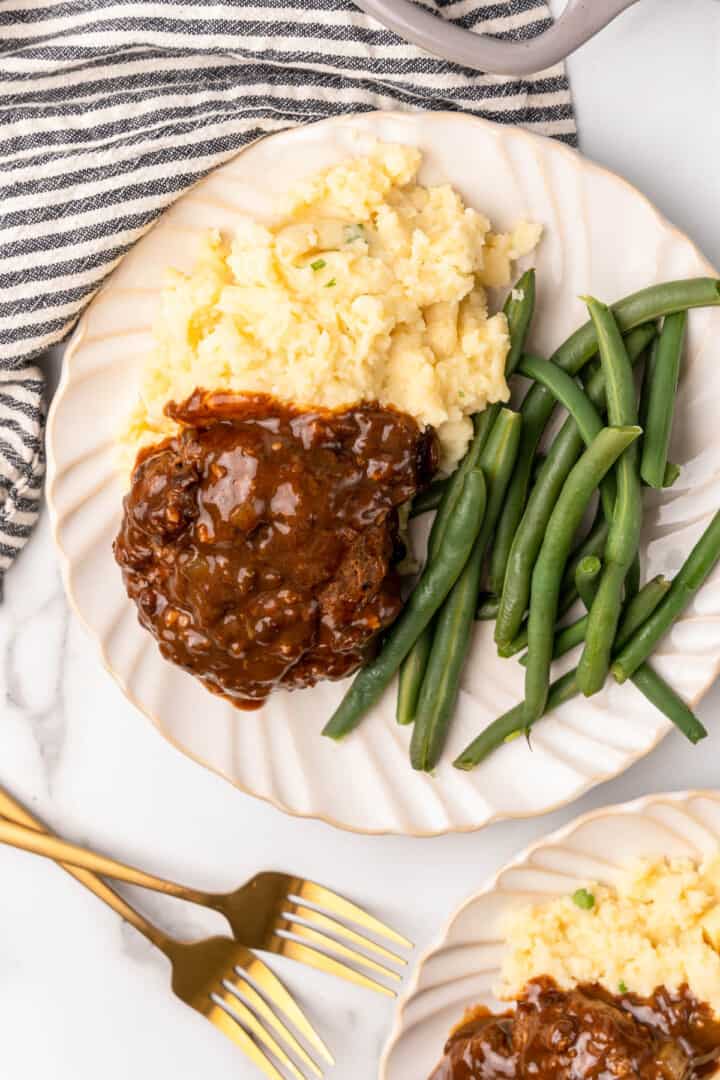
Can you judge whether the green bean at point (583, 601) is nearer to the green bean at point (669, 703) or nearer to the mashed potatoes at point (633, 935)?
the green bean at point (669, 703)

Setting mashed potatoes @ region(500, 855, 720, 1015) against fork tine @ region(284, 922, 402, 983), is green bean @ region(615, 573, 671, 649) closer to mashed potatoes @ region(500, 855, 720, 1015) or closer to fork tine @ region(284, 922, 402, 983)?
mashed potatoes @ region(500, 855, 720, 1015)

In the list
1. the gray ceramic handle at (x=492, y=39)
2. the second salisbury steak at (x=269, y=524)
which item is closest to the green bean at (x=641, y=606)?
the second salisbury steak at (x=269, y=524)

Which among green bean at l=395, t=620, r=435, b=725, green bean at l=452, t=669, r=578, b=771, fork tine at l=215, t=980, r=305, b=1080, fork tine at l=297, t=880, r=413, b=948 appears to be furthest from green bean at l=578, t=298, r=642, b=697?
fork tine at l=215, t=980, r=305, b=1080

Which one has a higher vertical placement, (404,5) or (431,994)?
(404,5)

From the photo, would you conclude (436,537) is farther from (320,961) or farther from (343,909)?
(320,961)

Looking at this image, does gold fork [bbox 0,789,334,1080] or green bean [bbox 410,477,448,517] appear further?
gold fork [bbox 0,789,334,1080]

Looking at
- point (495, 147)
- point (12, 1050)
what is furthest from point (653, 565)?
point (12, 1050)

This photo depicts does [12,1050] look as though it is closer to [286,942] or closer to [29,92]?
[286,942]
